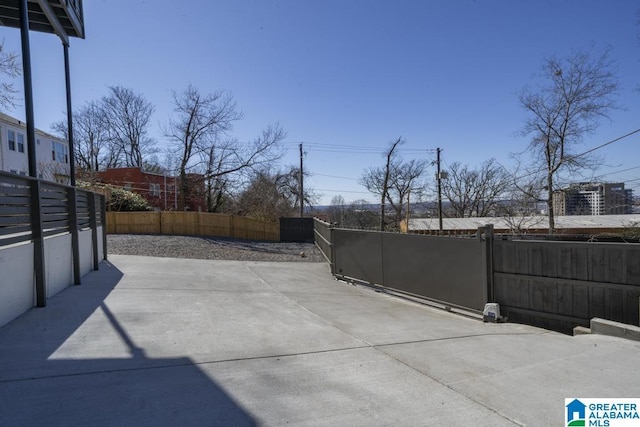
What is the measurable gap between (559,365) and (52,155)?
37086 mm

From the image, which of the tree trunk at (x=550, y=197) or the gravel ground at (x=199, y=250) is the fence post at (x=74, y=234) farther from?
the tree trunk at (x=550, y=197)

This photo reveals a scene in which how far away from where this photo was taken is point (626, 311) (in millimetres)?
5473

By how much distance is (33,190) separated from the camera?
17.2 ft

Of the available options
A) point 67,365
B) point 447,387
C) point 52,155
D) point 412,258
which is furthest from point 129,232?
point 447,387

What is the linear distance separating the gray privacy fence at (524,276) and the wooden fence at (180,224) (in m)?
16.6

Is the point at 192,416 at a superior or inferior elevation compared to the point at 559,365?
superior

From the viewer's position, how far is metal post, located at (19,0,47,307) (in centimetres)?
514

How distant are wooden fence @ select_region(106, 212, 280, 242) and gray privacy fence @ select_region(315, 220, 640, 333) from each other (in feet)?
54.6

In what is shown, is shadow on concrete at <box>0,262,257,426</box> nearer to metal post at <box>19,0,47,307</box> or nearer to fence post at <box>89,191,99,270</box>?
metal post at <box>19,0,47,307</box>

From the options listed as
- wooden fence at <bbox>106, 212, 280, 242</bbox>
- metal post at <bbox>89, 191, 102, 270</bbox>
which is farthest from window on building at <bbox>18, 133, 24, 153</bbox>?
metal post at <bbox>89, 191, 102, 270</bbox>

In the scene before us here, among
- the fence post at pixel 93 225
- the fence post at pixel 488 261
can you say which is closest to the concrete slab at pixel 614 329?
the fence post at pixel 488 261

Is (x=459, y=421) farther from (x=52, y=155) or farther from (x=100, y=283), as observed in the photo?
(x=52, y=155)

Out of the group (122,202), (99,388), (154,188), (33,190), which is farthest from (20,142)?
(99,388)

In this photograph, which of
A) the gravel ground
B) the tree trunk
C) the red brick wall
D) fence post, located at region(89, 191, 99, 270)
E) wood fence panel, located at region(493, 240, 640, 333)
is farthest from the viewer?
the red brick wall
